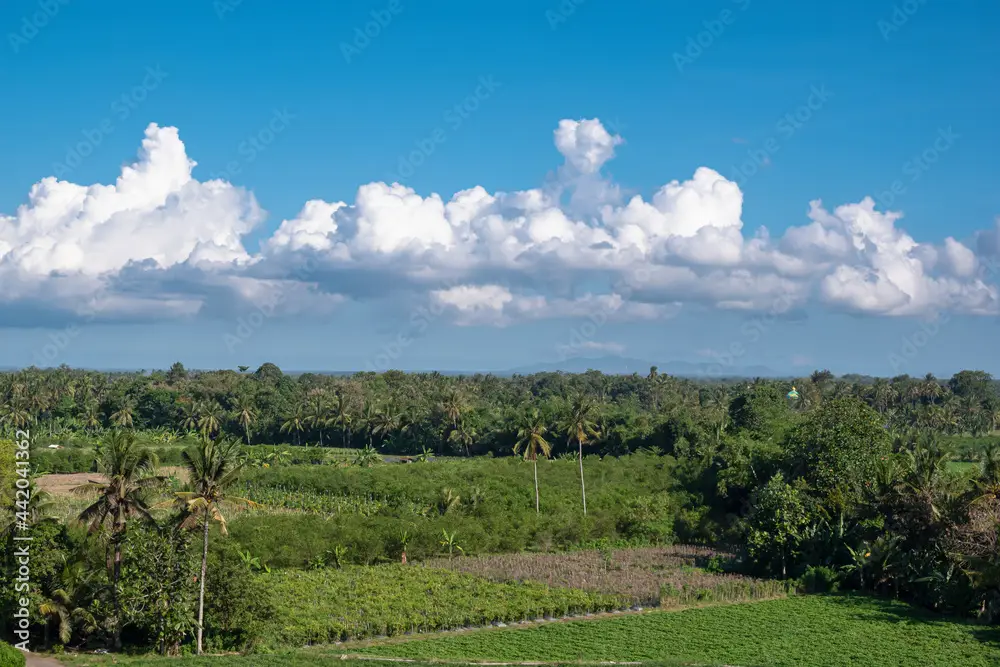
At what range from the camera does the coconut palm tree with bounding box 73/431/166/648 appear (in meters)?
35.3

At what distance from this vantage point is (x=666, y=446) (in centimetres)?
9369

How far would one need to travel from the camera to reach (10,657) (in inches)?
1123

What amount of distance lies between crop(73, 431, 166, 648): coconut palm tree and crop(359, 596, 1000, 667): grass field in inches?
411

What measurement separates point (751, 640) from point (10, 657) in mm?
28670

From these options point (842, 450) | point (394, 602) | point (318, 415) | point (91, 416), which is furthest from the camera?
point (91, 416)

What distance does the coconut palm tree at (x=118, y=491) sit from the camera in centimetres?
3534

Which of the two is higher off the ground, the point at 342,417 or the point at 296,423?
the point at 342,417

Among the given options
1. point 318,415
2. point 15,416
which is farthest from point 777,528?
point 15,416

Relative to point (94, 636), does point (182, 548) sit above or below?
above

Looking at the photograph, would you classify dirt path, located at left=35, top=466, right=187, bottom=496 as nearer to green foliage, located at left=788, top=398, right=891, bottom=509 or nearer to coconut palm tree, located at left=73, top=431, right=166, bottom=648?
coconut palm tree, located at left=73, top=431, right=166, bottom=648

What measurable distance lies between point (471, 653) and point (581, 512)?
1184 inches

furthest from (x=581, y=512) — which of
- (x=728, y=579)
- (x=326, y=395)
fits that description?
(x=326, y=395)

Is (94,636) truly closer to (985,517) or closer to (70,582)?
(70,582)

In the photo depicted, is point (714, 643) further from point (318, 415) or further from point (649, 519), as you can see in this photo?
point (318, 415)
